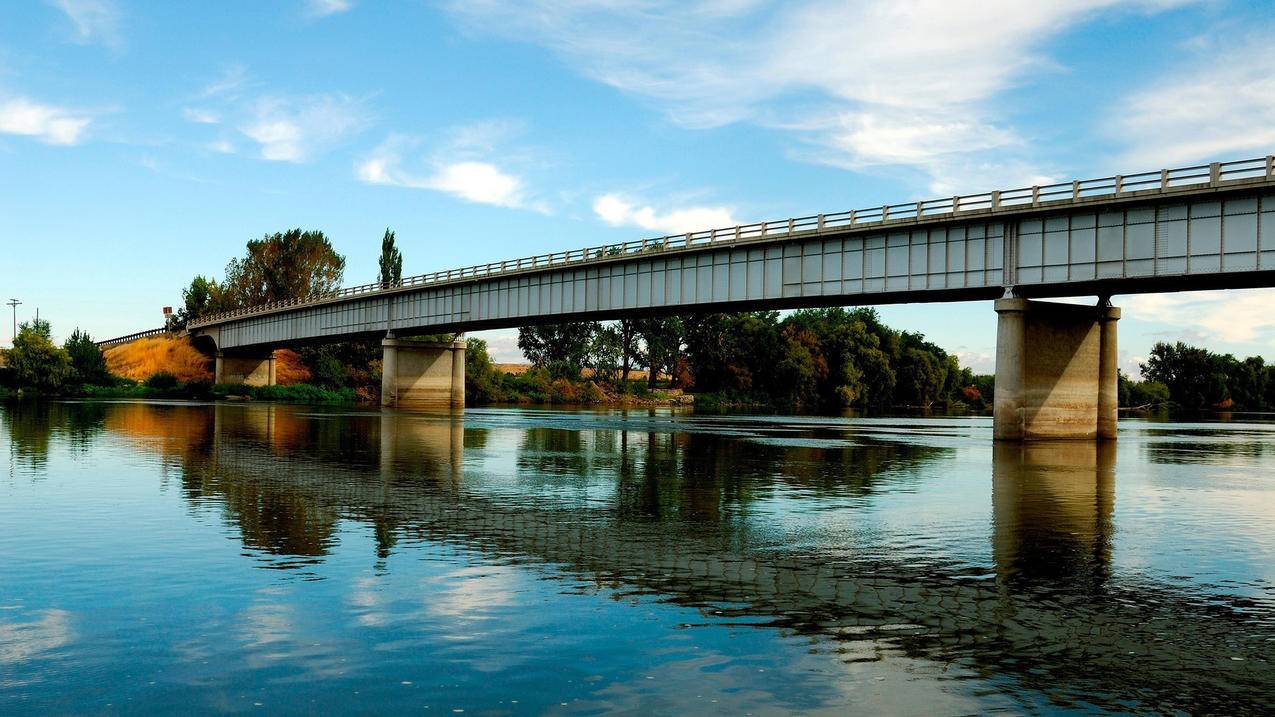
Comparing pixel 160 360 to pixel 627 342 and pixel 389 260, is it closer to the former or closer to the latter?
pixel 389 260

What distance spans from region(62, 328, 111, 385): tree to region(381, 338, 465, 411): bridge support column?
5014 centimetres

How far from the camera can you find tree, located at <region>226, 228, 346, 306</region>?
157 metres

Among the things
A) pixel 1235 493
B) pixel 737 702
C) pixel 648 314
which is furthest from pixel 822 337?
pixel 737 702

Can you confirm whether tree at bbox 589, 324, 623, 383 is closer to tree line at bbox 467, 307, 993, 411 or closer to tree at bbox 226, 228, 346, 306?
tree line at bbox 467, 307, 993, 411

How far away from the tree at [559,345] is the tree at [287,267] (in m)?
32.5

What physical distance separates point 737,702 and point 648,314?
233ft

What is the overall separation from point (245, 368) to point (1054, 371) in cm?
11352

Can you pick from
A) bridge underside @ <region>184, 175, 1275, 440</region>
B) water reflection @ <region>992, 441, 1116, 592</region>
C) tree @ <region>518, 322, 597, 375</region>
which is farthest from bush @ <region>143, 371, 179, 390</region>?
water reflection @ <region>992, 441, 1116, 592</region>

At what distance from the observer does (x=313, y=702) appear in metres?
8.66

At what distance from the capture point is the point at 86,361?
13325 cm

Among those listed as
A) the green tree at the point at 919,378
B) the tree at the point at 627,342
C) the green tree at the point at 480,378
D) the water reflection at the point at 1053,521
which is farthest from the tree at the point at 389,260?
the water reflection at the point at 1053,521

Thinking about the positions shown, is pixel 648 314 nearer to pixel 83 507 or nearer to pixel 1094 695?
pixel 83 507

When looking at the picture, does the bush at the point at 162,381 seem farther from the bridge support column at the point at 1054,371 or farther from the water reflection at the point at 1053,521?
the water reflection at the point at 1053,521

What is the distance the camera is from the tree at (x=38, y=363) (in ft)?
417
